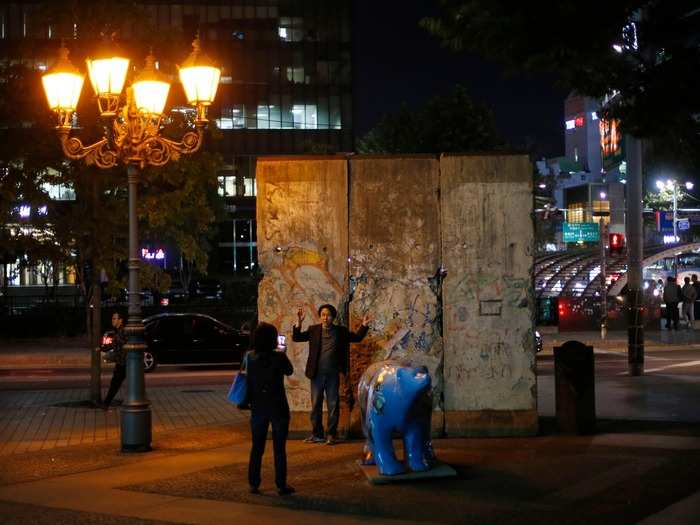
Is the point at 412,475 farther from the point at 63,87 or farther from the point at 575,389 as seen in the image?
the point at 63,87

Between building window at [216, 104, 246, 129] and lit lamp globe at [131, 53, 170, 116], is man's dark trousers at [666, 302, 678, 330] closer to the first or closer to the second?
lit lamp globe at [131, 53, 170, 116]

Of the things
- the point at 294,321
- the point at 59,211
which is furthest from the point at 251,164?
the point at 294,321

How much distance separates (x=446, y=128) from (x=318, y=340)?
109 feet

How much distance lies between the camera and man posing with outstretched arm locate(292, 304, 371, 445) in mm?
11859

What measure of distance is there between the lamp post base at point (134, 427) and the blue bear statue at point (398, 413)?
11.5 feet

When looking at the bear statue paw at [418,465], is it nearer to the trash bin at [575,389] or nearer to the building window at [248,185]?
the trash bin at [575,389]

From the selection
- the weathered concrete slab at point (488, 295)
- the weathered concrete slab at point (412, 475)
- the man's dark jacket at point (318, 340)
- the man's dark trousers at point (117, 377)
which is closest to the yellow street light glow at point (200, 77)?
the weathered concrete slab at point (488, 295)

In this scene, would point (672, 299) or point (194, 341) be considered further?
point (672, 299)

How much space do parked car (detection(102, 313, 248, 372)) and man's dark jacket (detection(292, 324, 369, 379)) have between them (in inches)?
495

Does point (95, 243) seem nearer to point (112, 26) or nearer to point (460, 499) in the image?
point (112, 26)

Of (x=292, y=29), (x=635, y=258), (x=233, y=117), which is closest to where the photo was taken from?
(x=635, y=258)

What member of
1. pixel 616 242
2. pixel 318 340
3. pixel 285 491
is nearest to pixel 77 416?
pixel 318 340

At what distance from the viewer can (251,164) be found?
8125cm

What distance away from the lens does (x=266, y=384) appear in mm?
9203
